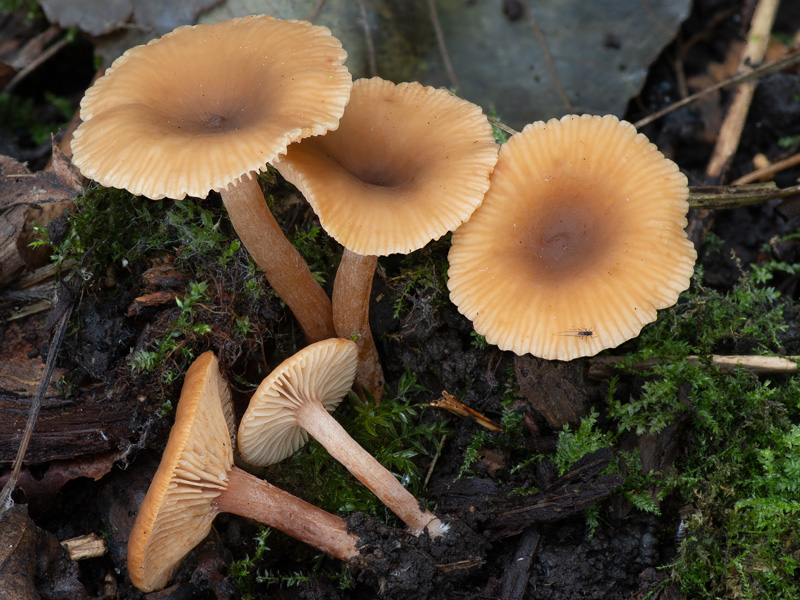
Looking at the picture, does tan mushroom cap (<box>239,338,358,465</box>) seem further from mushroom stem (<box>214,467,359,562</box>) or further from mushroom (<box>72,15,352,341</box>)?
mushroom (<box>72,15,352,341</box>)

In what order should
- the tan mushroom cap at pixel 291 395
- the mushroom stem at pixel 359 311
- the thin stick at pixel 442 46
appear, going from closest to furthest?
the tan mushroom cap at pixel 291 395 → the mushroom stem at pixel 359 311 → the thin stick at pixel 442 46

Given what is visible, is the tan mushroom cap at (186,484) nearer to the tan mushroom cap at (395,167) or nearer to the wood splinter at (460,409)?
the tan mushroom cap at (395,167)

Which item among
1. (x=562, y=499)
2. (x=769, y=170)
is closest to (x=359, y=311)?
(x=562, y=499)

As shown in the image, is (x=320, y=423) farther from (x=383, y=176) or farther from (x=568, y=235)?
(x=568, y=235)

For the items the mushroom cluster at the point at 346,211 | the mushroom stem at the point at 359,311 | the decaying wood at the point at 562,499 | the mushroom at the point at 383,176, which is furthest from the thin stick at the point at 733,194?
the mushroom stem at the point at 359,311

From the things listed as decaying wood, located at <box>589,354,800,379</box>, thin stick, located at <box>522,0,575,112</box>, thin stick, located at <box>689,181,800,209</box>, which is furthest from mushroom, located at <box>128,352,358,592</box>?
thin stick, located at <box>522,0,575,112</box>
